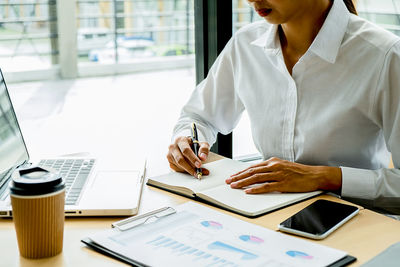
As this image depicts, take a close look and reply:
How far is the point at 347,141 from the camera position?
1469mm

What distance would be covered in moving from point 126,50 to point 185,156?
28.9 inches

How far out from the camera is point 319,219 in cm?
108

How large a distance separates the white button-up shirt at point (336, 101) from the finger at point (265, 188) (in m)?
0.18

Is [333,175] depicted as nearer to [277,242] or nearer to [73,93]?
[277,242]

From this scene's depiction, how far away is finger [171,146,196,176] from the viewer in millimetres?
1378

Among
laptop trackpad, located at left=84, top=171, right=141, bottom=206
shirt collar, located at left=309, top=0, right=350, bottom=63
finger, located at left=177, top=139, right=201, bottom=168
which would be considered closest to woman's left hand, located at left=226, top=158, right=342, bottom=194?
finger, located at left=177, top=139, right=201, bottom=168

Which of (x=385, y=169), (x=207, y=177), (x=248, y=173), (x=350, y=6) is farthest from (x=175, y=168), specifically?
(x=350, y=6)

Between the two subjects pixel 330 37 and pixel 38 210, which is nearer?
pixel 38 210

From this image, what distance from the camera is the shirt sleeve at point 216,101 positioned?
5.74ft

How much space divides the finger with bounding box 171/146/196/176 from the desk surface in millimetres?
160

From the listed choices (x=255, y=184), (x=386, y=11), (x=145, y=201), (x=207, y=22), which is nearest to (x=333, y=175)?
(x=255, y=184)

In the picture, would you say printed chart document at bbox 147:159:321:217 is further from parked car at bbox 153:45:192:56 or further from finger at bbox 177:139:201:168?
parked car at bbox 153:45:192:56

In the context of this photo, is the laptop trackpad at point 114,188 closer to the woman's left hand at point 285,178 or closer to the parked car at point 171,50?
the woman's left hand at point 285,178

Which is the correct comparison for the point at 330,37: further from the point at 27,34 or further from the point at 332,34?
the point at 27,34
